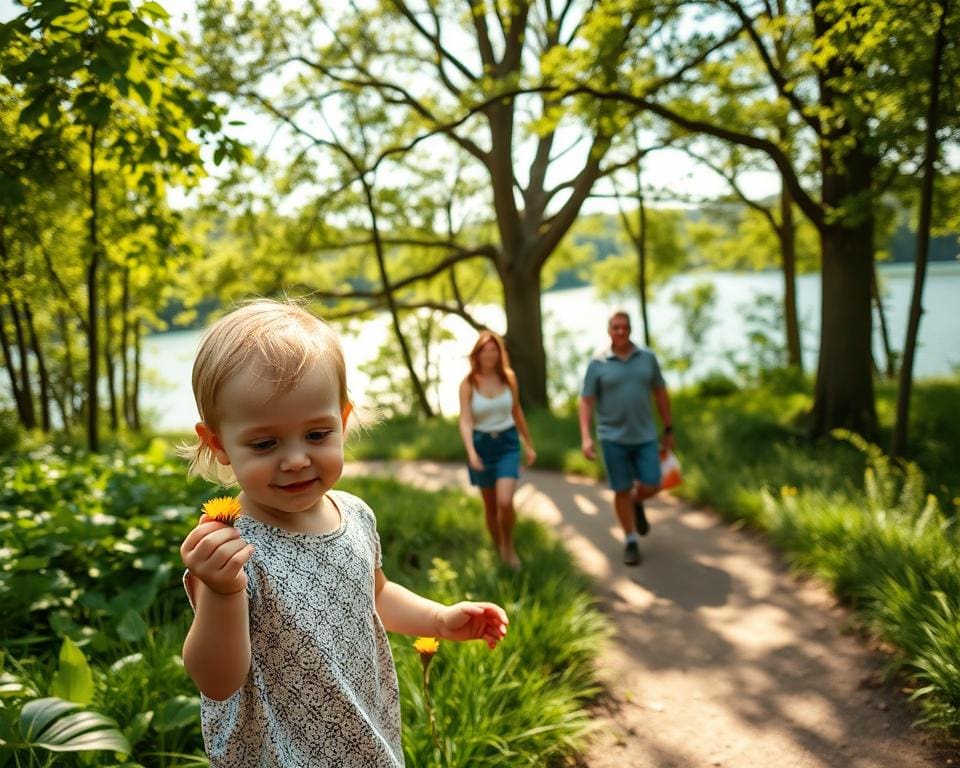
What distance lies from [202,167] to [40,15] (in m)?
1.50

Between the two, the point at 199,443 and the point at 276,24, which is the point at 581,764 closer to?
the point at 199,443

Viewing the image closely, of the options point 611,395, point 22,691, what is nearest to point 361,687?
point 22,691

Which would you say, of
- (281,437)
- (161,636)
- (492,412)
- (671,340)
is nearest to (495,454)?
(492,412)

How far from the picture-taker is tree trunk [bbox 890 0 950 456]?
5.43 metres

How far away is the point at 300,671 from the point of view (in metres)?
1.55

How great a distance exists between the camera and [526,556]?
5461mm

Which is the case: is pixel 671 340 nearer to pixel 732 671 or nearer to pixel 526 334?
pixel 526 334

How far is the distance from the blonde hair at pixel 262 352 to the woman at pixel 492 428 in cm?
394

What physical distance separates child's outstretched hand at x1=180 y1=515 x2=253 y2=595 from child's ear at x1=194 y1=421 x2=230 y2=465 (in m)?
0.35

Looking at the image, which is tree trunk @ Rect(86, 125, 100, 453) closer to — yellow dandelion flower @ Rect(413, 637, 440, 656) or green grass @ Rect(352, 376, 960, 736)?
green grass @ Rect(352, 376, 960, 736)

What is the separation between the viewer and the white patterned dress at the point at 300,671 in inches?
59.6

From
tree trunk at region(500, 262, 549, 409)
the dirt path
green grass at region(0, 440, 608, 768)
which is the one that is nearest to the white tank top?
green grass at region(0, 440, 608, 768)

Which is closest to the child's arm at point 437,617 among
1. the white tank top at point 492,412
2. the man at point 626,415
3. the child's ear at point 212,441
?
the child's ear at point 212,441

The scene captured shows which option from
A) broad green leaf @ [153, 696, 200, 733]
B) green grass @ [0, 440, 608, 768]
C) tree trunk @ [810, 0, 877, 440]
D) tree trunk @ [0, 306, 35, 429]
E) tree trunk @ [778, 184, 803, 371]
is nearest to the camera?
broad green leaf @ [153, 696, 200, 733]
